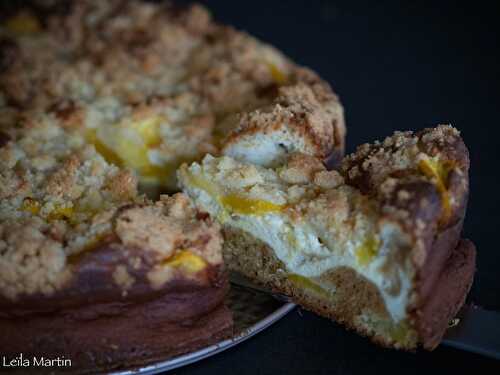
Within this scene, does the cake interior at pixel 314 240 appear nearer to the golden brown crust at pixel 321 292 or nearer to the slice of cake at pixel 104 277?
the golden brown crust at pixel 321 292

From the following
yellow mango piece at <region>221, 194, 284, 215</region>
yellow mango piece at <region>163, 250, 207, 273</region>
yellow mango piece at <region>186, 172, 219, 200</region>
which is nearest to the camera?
yellow mango piece at <region>163, 250, 207, 273</region>

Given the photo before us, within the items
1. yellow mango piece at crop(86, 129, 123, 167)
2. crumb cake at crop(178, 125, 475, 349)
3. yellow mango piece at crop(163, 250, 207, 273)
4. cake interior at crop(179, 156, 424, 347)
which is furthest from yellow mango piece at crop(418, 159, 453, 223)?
yellow mango piece at crop(86, 129, 123, 167)

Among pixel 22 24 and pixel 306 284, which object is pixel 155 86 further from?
pixel 306 284

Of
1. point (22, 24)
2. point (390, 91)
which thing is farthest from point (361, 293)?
point (22, 24)

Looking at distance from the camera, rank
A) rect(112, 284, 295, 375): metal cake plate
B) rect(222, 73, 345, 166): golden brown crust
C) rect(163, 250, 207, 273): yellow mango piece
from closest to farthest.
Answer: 1. rect(163, 250, 207, 273): yellow mango piece
2. rect(112, 284, 295, 375): metal cake plate
3. rect(222, 73, 345, 166): golden brown crust

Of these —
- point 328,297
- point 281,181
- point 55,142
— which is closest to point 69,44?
point 55,142

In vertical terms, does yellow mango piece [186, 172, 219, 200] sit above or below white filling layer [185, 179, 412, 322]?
above

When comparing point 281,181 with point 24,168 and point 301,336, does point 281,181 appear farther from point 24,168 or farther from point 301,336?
point 24,168

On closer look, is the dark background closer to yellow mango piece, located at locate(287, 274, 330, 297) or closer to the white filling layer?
yellow mango piece, located at locate(287, 274, 330, 297)
